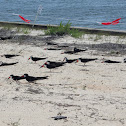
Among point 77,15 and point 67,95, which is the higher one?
point 77,15

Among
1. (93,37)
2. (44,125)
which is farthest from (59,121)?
(93,37)

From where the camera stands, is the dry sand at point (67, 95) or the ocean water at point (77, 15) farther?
the ocean water at point (77, 15)

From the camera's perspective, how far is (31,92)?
355 inches

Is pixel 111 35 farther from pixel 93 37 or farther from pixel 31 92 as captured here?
pixel 31 92

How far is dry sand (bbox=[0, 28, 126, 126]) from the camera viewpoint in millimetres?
7285

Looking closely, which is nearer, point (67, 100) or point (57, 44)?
point (67, 100)

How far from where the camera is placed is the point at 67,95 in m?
8.73

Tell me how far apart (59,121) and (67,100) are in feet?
4.05

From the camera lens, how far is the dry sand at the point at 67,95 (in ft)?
23.9

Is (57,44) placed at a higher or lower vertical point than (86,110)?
higher

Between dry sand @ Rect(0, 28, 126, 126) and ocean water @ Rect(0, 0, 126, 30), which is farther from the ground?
ocean water @ Rect(0, 0, 126, 30)

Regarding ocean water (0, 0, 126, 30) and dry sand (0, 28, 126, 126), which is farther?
ocean water (0, 0, 126, 30)

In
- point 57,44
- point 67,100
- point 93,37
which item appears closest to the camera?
point 67,100

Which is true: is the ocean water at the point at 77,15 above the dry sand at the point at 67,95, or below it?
above
